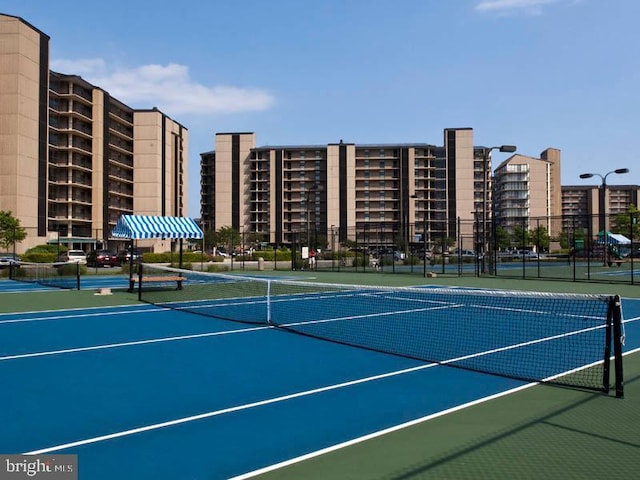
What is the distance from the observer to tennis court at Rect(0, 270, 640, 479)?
4.25 m

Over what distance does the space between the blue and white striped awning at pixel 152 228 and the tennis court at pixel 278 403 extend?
7609 mm

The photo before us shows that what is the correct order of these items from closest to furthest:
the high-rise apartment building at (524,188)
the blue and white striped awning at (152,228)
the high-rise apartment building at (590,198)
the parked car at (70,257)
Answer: the blue and white striped awning at (152,228), the parked car at (70,257), the high-rise apartment building at (524,188), the high-rise apartment building at (590,198)

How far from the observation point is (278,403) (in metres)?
5.78

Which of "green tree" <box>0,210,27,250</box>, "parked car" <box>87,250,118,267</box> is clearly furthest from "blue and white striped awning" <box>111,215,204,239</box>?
"green tree" <box>0,210,27,250</box>

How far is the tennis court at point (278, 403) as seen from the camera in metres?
4.25

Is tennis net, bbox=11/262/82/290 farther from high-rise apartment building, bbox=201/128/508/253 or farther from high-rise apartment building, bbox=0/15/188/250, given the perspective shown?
high-rise apartment building, bbox=201/128/508/253

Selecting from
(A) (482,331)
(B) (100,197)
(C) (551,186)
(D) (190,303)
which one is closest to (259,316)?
(D) (190,303)

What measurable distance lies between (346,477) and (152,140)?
84.4m

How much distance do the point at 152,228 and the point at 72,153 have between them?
188ft

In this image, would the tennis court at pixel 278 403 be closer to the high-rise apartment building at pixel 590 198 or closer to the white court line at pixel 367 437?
the white court line at pixel 367 437

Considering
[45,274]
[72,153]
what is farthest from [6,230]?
[72,153]

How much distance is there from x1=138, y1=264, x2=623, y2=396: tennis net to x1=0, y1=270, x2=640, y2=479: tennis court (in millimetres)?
102

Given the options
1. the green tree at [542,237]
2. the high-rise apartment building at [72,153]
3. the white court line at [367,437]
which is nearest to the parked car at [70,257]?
→ the high-rise apartment building at [72,153]

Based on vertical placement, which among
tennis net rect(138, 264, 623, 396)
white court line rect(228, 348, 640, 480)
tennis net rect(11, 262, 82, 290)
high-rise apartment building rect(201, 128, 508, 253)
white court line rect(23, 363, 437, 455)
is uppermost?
high-rise apartment building rect(201, 128, 508, 253)
